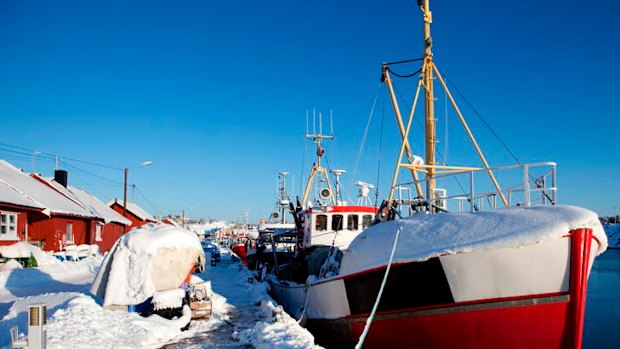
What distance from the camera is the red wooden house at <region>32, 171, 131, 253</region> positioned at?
32.1m

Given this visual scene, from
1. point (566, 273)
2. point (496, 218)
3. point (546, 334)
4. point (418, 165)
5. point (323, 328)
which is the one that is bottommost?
point (323, 328)

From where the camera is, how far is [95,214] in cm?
3222

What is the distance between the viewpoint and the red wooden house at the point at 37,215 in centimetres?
2209

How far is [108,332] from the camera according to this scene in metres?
8.00

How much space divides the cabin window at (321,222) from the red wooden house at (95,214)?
68.1ft

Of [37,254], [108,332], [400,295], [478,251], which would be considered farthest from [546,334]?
[37,254]

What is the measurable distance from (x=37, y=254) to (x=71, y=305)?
1426cm

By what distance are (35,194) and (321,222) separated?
1742 cm

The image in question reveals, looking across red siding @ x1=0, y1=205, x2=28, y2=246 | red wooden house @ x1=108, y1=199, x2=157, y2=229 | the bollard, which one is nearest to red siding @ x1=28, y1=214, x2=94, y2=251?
red siding @ x1=0, y1=205, x2=28, y2=246

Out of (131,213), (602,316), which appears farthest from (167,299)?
(131,213)

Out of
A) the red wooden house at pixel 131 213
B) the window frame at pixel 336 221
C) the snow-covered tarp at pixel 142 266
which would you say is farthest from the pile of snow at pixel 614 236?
the snow-covered tarp at pixel 142 266

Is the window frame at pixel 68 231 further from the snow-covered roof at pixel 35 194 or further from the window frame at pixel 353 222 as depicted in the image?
the window frame at pixel 353 222

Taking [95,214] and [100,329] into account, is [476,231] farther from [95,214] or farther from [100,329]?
[95,214]

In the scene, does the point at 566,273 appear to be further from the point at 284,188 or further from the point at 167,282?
the point at 284,188
